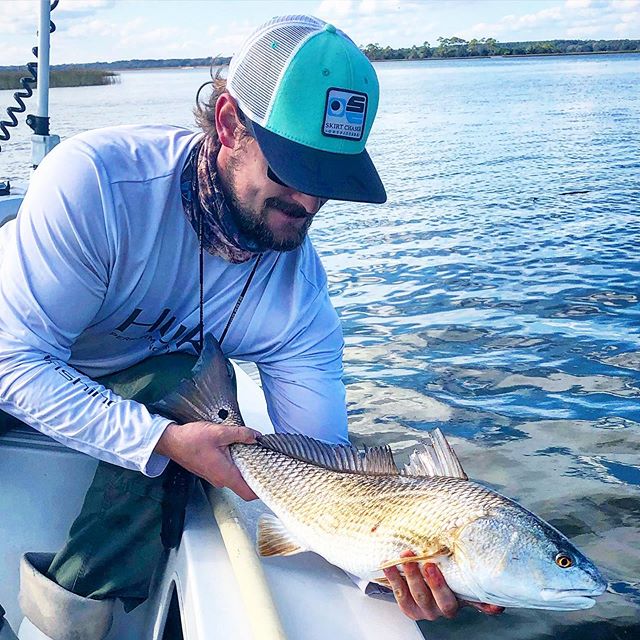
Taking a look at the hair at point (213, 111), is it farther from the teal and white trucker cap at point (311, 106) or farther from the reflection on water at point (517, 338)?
the reflection on water at point (517, 338)

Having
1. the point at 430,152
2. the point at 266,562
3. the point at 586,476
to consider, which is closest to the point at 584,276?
the point at 586,476

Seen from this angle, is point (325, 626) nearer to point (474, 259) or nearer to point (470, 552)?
point (470, 552)

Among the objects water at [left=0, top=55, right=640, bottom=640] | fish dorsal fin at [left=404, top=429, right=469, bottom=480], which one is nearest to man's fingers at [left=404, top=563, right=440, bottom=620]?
fish dorsal fin at [left=404, top=429, right=469, bottom=480]

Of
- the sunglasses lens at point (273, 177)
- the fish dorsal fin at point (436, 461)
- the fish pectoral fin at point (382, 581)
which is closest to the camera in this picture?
the fish pectoral fin at point (382, 581)

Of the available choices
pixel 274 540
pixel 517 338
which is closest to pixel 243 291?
pixel 274 540

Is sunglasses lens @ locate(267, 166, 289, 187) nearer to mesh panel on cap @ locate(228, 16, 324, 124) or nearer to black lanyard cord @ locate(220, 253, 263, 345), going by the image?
mesh panel on cap @ locate(228, 16, 324, 124)

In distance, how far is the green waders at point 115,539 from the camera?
2672mm

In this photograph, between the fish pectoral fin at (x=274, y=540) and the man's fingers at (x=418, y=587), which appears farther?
the fish pectoral fin at (x=274, y=540)

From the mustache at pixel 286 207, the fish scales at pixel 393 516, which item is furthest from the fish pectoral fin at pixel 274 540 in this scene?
the mustache at pixel 286 207

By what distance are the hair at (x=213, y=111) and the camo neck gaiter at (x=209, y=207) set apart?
4cm

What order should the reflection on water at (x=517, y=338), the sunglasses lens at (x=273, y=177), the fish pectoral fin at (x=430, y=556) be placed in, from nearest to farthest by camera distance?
the fish pectoral fin at (x=430, y=556), the sunglasses lens at (x=273, y=177), the reflection on water at (x=517, y=338)

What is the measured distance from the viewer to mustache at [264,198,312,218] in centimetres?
271

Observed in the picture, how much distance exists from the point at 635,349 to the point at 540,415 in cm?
160

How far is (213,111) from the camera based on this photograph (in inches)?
115
